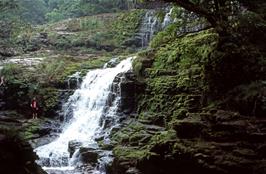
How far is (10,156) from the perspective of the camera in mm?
7145

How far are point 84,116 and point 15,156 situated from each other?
32.8 ft

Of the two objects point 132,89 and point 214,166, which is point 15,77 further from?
point 214,166

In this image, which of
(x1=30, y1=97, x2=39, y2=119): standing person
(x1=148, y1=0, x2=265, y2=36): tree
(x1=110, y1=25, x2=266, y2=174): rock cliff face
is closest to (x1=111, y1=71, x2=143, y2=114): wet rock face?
(x1=110, y1=25, x2=266, y2=174): rock cliff face

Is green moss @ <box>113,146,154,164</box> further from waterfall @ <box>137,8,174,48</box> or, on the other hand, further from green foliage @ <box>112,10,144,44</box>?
green foliage @ <box>112,10,144,44</box>

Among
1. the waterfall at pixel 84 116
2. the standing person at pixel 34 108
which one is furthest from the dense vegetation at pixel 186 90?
the waterfall at pixel 84 116

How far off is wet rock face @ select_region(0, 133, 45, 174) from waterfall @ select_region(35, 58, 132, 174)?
538 cm

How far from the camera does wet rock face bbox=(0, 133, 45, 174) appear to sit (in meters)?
7.04

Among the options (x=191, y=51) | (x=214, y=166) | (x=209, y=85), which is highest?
(x=191, y=51)

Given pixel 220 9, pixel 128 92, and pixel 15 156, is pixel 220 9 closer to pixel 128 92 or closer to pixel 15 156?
pixel 15 156

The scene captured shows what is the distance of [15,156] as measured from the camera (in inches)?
288

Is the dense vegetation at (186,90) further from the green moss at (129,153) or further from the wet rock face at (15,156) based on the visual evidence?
the wet rock face at (15,156)

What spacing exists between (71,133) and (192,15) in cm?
785

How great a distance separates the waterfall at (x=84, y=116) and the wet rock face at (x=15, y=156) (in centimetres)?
538

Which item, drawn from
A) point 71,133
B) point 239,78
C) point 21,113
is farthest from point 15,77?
point 239,78
